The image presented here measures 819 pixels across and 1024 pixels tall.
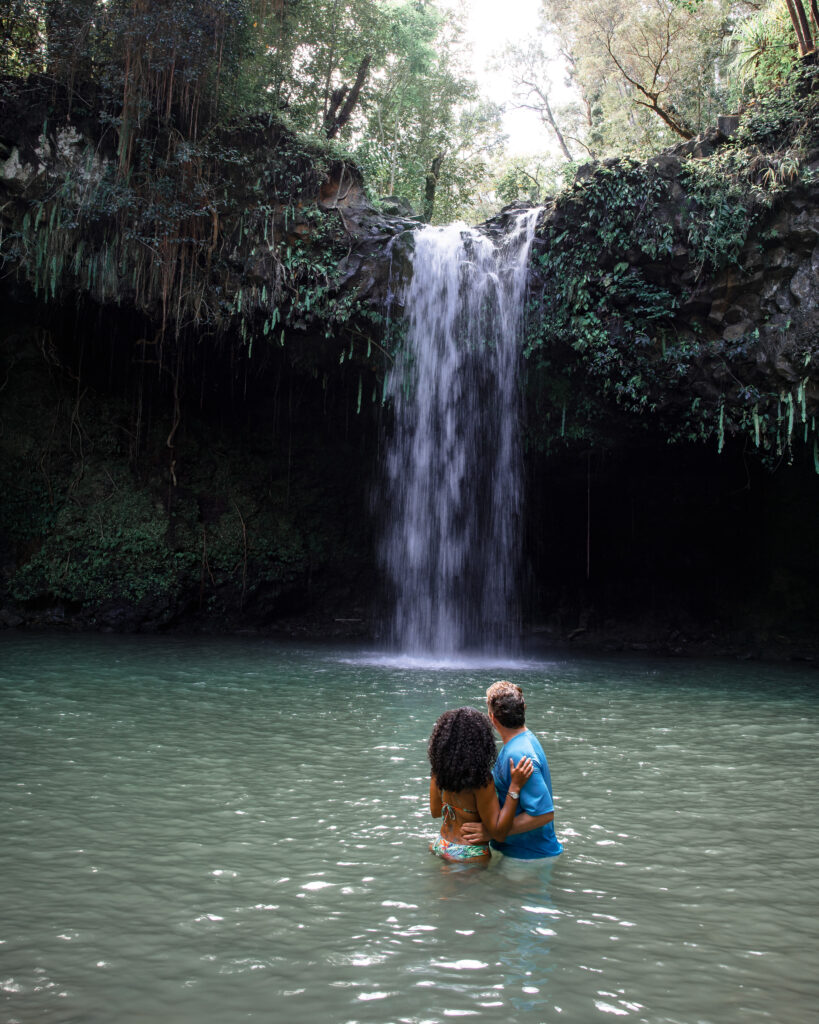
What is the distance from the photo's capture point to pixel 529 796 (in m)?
3.82

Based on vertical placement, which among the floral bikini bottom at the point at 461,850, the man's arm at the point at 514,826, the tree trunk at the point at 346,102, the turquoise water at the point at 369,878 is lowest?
the turquoise water at the point at 369,878

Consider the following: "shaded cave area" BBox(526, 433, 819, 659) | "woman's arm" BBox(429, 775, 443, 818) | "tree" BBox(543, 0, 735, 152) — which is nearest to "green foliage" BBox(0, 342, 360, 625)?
"shaded cave area" BBox(526, 433, 819, 659)

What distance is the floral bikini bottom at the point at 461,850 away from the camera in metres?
3.78

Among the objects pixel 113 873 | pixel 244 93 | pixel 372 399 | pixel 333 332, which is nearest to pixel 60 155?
pixel 244 93

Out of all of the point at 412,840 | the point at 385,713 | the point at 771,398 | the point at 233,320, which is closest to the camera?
the point at 412,840

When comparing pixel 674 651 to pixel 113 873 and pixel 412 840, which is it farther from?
pixel 113 873

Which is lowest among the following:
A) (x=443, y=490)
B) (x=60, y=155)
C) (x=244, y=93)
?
(x=443, y=490)

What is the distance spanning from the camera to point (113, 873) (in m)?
3.63

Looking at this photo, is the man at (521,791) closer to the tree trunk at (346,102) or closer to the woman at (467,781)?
the woman at (467,781)

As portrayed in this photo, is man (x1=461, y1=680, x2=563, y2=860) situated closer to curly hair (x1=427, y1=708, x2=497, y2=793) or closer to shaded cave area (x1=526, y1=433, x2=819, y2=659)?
curly hair (x1=427, y1=708, x2=497, y2=793)

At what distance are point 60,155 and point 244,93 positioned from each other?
3.50 m

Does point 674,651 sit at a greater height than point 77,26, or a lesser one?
lesser

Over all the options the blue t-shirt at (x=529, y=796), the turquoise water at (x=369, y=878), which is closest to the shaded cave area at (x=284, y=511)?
the turquoise water at (x=369, y=878)

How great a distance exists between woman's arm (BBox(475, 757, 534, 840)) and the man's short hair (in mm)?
183
